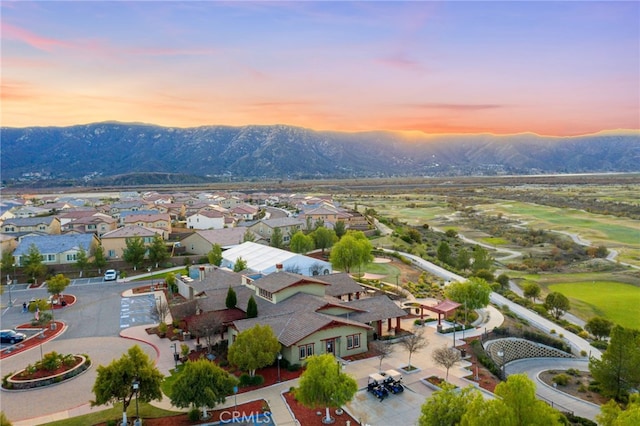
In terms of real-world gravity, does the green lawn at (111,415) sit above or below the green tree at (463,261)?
above

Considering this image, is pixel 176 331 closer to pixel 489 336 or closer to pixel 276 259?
pixel 276 259

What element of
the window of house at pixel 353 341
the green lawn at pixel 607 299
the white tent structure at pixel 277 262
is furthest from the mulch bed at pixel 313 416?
the green lawn at pixel 607 299

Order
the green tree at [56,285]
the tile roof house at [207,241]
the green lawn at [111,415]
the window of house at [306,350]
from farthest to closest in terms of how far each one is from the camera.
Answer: the tile roof house at [207,241] → the green tree at [56,285] → the window of house at [306,350] → the green lawn at [111,415]

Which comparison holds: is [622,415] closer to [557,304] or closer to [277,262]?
[557,304]

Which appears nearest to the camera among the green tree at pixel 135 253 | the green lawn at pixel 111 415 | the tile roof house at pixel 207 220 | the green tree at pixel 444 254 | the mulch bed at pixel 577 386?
the green lawn at pixel 111 415

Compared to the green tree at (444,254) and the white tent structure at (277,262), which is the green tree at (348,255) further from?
the green tree at (444,254)

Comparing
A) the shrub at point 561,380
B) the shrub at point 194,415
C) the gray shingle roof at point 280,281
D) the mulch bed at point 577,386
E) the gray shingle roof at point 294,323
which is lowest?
the mulch bed at point 577,386

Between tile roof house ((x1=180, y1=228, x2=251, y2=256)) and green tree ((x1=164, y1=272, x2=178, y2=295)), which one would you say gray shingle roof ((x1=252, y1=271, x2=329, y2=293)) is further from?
Result: tile roof house ((x1=180, y1=228, x2=251, y2=256))

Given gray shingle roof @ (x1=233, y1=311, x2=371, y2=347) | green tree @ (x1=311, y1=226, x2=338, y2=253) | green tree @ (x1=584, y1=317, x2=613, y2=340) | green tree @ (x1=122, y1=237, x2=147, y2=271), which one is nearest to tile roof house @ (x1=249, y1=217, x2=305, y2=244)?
green tree @ (x1=311, y1=226, x2=338, y2=253)
